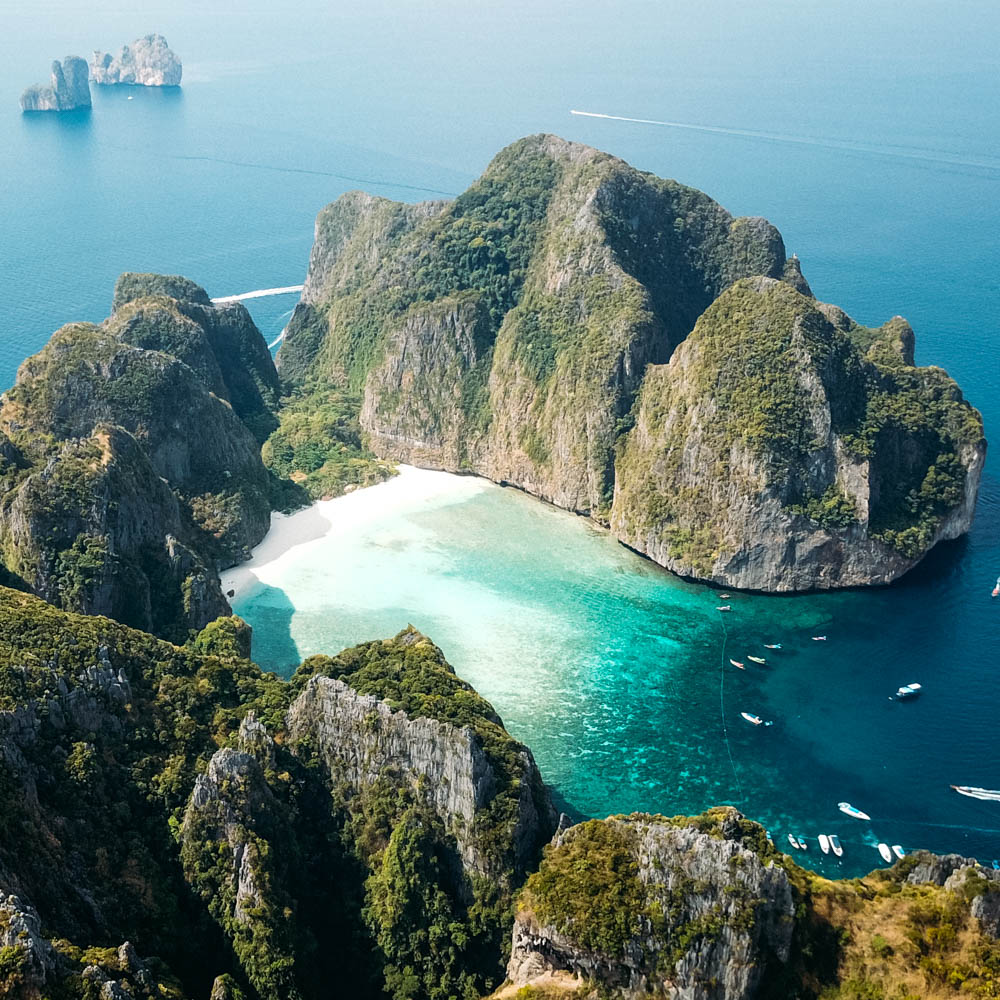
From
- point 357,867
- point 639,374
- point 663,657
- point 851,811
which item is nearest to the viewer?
point 357,867

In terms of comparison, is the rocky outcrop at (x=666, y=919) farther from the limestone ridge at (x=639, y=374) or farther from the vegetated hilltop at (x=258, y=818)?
the limestone ridge at (x=639, y=374)

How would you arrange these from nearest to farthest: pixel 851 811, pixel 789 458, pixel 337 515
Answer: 1. pixel 851 811
2. pixel 789 458
3. pixel 337 515

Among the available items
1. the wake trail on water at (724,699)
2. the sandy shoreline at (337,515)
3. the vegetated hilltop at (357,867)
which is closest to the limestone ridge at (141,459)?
the sandy shoreline at (337,515)

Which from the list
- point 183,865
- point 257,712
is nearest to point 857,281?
point 257,712

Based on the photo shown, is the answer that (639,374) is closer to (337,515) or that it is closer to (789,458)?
(789,458)

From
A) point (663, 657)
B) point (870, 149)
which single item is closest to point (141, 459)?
point (663, 657)

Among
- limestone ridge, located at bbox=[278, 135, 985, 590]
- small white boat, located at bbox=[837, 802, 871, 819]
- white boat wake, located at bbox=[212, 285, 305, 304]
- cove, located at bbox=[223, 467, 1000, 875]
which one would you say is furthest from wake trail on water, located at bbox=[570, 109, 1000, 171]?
small white boat, located at bbox=[837, 802, 871, 819]

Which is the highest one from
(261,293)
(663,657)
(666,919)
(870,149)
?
(870,149)

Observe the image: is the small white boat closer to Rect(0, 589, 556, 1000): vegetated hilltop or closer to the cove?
the cove
